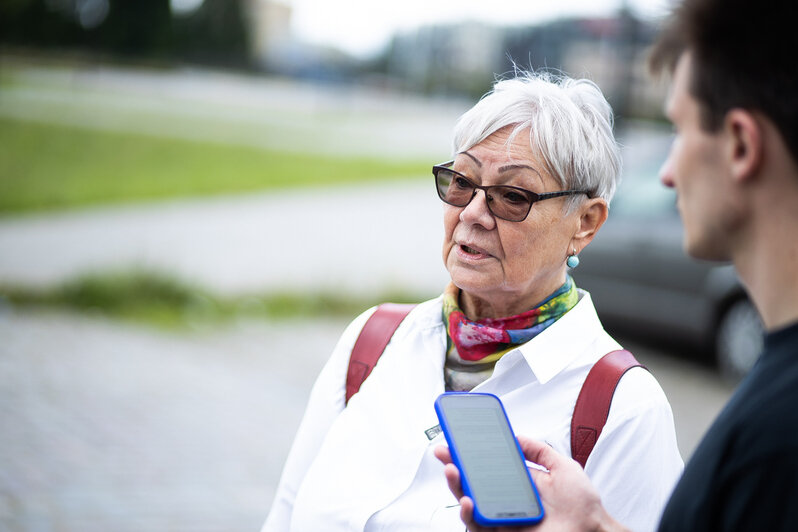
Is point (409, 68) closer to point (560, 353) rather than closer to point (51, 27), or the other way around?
point (51, 27)

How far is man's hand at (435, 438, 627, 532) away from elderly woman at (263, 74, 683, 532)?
35 centimetres

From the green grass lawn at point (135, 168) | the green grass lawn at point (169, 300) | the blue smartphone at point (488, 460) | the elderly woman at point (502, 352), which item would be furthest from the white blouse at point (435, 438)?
the green grass lawn at point (135, 168)

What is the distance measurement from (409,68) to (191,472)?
63.2 meters

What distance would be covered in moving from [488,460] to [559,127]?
1016mm

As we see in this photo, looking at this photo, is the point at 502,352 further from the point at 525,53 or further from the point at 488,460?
the point at 525,53

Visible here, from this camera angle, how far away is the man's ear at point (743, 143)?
1.27 m

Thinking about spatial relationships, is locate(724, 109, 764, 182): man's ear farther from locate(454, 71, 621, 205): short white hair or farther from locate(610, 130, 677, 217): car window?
locate(610, 130, 677, 217): car window

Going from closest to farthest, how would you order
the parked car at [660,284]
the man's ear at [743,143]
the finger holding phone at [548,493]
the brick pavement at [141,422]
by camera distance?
the man's ear at [743,143], the finger holding phone at [548,493], the brick pavement at [141,422], the parked car at [660,284]

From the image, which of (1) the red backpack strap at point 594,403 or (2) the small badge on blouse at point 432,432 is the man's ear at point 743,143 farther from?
(2) the small badge on blouse at point 432,432

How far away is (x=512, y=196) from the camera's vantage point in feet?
7.77

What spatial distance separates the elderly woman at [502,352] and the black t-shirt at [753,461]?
80cm

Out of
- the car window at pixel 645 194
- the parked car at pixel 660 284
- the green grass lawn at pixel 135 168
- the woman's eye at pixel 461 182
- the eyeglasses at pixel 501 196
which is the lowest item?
the green grass lawn at pixel 135 168

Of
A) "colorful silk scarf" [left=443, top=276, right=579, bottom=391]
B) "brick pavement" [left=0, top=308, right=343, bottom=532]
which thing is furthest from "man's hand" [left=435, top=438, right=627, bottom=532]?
"brick pavement" [left=0, top=308, right=343, bottom=532]

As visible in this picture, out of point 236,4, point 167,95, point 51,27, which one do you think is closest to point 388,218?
point 167,95
